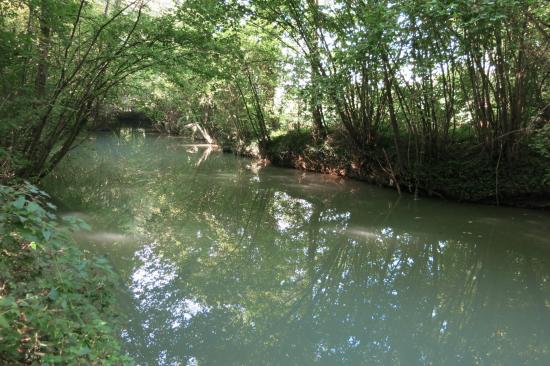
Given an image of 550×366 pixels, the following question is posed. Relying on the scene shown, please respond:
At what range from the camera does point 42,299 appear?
2.02 meters

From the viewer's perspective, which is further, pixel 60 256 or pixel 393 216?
pixel 393 216

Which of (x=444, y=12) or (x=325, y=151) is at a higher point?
(x=444, y=12)

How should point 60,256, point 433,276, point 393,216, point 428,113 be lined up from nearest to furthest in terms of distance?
1. point 60,256
2. point 433,276
3. point 393,216
4. point 428,113

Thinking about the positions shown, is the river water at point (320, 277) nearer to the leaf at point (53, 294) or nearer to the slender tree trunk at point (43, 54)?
the leaf at point (53, 294)

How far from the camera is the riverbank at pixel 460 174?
862 cm

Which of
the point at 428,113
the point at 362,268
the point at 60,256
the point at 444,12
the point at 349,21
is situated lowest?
the point at 362,268

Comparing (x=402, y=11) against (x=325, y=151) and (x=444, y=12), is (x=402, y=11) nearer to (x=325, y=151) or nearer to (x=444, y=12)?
(x=444, y=12)

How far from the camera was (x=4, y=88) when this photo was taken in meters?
5.42

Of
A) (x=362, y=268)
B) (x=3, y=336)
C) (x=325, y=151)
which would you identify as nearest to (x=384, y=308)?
(x=362, y=268)

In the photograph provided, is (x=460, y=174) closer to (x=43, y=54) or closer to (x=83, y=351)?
(x=43, y=54)

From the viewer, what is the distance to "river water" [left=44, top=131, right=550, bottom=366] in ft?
11.5

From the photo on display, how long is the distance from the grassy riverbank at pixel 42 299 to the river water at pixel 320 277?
0.71m

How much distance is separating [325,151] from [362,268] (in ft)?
27.6

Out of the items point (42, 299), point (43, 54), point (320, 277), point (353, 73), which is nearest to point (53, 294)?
Answer: point (42, 299)
